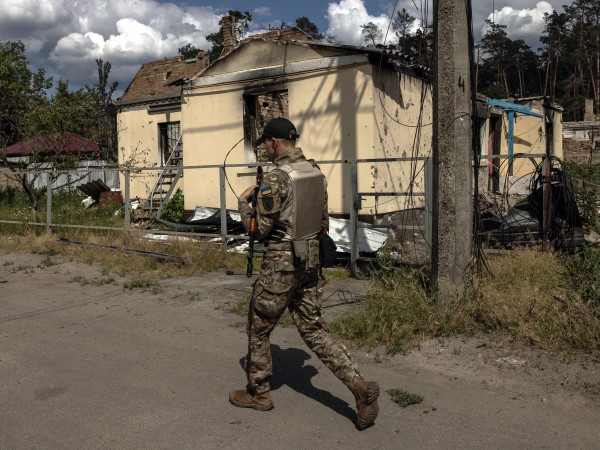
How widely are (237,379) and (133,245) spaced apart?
22.1 feet

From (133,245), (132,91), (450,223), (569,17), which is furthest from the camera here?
(569,17)

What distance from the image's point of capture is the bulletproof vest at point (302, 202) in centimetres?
388

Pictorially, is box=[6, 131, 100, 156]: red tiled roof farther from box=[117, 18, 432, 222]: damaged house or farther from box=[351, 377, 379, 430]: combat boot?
box=[351, 377, 379, 430]: combat boot

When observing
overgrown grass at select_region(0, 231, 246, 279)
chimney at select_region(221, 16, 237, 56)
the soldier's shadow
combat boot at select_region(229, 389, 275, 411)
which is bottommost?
the soldier's shadow

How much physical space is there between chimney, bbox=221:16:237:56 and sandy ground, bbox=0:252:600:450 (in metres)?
11.0

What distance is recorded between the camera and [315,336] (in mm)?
3941

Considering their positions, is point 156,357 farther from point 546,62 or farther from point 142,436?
point 546,62

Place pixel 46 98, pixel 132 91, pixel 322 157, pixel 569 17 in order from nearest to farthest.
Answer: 1. pixel 322 157
2. pixel 46 98
3. pixel 132 91
4. pixel 569 17

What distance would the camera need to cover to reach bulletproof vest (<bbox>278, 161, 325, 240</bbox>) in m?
3.88

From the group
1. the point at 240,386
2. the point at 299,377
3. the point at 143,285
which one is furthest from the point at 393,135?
the point at 240,386

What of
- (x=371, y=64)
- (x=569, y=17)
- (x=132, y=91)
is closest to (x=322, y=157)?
(x=371, y=64)

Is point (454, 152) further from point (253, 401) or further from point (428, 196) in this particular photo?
point (253, 401)

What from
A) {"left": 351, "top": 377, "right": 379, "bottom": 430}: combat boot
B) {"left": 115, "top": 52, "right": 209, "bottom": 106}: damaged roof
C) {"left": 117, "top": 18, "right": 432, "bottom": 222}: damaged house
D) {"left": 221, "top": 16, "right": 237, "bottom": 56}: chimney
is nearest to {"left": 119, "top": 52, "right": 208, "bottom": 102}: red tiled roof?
{"left": 115, "top": 52, "right": 209, "bottom": 106}: damaged roof

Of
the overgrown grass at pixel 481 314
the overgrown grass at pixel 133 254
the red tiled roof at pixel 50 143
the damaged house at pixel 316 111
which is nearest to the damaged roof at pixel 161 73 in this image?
the red tiled roof at pixel 50 143
